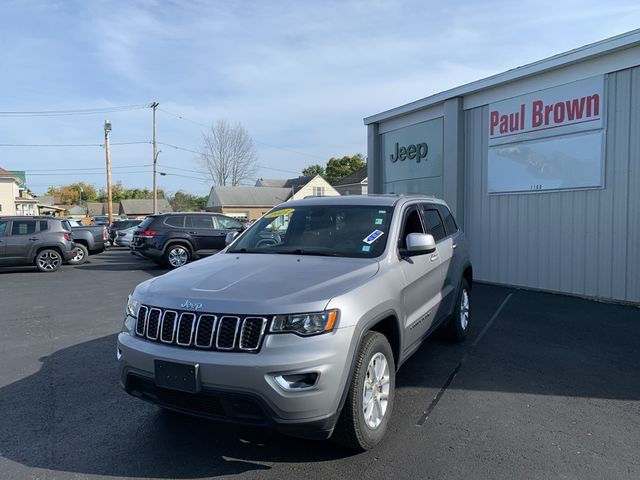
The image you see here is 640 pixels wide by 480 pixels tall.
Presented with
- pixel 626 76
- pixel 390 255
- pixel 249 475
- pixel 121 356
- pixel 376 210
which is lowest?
pixel 249 475

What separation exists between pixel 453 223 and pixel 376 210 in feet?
7.30

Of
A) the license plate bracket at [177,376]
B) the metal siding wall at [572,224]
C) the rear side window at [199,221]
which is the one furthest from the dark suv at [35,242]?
the license plate bracket at [177,376]

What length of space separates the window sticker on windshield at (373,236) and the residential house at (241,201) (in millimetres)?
57989

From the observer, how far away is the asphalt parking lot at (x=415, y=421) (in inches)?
124

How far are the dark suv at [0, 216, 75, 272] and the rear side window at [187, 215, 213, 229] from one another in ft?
12.0

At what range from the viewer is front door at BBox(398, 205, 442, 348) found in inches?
159

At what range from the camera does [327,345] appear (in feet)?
9.43

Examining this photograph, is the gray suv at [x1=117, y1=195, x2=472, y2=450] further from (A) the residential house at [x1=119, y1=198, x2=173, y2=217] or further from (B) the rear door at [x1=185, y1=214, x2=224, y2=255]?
(A) the residential house at [x1=119, y1=198, x2=173, y2=217]

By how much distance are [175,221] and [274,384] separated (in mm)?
13025

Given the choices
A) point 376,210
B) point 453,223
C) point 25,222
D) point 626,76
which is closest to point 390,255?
point 376,210

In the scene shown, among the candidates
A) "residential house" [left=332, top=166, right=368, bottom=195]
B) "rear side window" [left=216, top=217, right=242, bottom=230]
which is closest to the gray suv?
"rear side window" [left=216, top=217, right=242, bottom=230]

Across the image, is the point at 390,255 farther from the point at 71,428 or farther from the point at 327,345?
the point at 71,428

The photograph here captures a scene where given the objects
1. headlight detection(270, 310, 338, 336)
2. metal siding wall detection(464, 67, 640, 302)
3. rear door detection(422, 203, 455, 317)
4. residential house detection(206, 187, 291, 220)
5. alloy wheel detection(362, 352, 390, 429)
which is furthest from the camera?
residential house detection(206, 187, 291, 220)

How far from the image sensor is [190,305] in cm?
305
